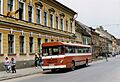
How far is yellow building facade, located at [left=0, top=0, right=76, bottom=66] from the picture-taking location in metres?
31.8

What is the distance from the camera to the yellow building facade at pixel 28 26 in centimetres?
3180

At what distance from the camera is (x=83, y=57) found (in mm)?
37031

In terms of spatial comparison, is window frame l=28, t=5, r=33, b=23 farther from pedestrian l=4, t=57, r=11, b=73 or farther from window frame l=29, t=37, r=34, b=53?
pedestrian l=4, t=57, r=11, b=73

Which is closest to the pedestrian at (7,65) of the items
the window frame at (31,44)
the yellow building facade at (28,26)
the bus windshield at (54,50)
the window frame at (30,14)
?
the yellow building facade at (28,26)

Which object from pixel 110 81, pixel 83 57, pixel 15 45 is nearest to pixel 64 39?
pixel 83 57

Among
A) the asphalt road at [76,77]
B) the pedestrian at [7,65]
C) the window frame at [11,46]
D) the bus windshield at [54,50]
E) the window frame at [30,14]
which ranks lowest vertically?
the asphalt road at [76,77]

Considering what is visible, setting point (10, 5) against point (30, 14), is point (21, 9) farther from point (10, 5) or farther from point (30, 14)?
point (30, 14)

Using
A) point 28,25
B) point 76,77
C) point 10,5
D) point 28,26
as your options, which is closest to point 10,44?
point 10,5

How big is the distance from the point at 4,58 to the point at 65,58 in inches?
242

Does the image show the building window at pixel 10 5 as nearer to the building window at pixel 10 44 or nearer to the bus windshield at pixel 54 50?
the building window at pixel 10 44

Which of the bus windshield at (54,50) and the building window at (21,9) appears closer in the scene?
the bus windshield at (54,50)

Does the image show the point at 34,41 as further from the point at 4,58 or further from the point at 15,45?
the point at 4,58

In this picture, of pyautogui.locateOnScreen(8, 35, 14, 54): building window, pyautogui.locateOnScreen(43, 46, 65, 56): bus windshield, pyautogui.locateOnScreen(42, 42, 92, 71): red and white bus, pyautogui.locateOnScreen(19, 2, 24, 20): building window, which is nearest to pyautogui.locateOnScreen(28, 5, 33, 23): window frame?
pyautogui.locateOnScreen(19, 2, 24, 20): building window

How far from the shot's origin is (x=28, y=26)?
122 feet
